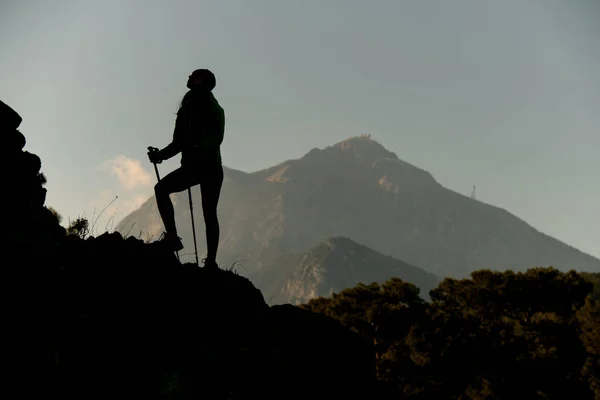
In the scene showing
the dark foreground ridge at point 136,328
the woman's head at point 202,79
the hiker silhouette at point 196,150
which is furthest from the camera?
the woman's head at point 202,79

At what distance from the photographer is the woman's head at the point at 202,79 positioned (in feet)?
20.2

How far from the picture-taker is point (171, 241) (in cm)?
599

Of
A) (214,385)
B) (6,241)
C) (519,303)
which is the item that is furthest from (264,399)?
(519,303)

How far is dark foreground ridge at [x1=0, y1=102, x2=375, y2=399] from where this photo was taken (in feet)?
13.0

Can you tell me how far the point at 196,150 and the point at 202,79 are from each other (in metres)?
0.96

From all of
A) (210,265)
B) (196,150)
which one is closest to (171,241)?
(210,265)

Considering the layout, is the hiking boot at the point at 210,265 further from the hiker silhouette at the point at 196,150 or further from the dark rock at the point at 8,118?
the dark rock at the point at 8,118

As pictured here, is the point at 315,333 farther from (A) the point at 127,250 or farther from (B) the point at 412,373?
(B) the point at 412,373

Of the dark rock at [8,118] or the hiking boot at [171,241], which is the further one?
the dark rock at [8,118]

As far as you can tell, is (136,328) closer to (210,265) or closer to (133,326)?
(133,326)

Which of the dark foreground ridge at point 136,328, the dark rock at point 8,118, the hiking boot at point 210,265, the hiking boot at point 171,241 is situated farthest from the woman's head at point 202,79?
the dark rock at point 8,118

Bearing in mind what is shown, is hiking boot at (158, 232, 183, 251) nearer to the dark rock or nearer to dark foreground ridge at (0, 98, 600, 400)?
dark foreground ridge at (0, 98, 600, 400)

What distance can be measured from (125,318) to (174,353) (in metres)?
0.57

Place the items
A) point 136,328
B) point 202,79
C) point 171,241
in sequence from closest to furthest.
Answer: point 136,328 < point 171,241 < point 202,79
